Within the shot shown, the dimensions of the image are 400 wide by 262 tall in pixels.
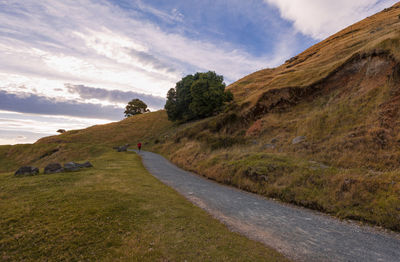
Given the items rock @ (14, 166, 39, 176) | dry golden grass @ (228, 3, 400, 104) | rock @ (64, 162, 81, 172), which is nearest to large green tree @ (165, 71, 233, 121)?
dry golden grass @ (228, 3, 400, 104)

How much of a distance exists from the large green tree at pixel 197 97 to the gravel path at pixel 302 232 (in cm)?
4211

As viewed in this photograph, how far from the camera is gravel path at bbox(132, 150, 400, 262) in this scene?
225 inches

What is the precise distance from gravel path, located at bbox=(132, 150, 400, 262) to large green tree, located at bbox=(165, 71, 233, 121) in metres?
42.1

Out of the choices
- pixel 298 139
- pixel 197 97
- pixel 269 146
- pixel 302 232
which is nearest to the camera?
pixel 302 232

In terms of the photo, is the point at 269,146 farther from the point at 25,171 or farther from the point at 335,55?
the point at 335,55

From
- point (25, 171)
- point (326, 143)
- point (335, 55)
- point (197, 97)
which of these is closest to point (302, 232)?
point (326, 143)

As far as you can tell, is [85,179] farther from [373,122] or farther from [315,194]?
[373,122]

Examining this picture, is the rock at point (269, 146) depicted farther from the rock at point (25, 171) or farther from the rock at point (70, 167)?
the rock at point (25, 171)

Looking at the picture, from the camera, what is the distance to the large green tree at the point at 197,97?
169 ft

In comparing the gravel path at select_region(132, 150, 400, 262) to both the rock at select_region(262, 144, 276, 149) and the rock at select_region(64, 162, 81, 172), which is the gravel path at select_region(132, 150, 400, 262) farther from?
the rock at select_region(64, 162, 81, 172)

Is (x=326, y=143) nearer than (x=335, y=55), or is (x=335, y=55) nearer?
(x=326, y=143)

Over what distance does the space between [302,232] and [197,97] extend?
46945 mm

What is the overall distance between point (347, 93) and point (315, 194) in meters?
15.6

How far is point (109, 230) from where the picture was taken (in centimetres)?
612
